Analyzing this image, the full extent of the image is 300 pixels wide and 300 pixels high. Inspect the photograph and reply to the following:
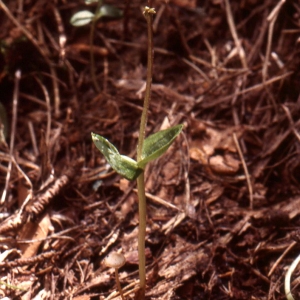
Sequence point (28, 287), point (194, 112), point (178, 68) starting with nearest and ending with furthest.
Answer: point (28, 287) < point (194, 112) < point (178, 68)

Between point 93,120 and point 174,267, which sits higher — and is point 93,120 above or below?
above

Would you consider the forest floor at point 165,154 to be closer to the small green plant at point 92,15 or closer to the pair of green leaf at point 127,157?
the small green plant at point 92,15

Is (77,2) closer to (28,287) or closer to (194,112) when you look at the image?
(194,112)

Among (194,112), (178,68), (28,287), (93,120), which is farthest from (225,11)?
(28,287)

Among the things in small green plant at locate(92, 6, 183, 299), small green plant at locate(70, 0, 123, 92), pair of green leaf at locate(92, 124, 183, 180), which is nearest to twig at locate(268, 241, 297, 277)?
small green plant at locate(92, 6, 183, 299)

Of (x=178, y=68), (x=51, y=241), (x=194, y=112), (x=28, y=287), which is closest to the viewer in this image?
(x=28, y=287)

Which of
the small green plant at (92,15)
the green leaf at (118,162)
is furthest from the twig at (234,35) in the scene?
the green leaf at (118,162)

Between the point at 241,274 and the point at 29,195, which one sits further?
the point at 29,195

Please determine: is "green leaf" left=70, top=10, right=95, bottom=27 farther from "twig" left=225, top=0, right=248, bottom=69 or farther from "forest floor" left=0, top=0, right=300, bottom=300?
"twig" left=225, top=0, right=248, bottom=69
